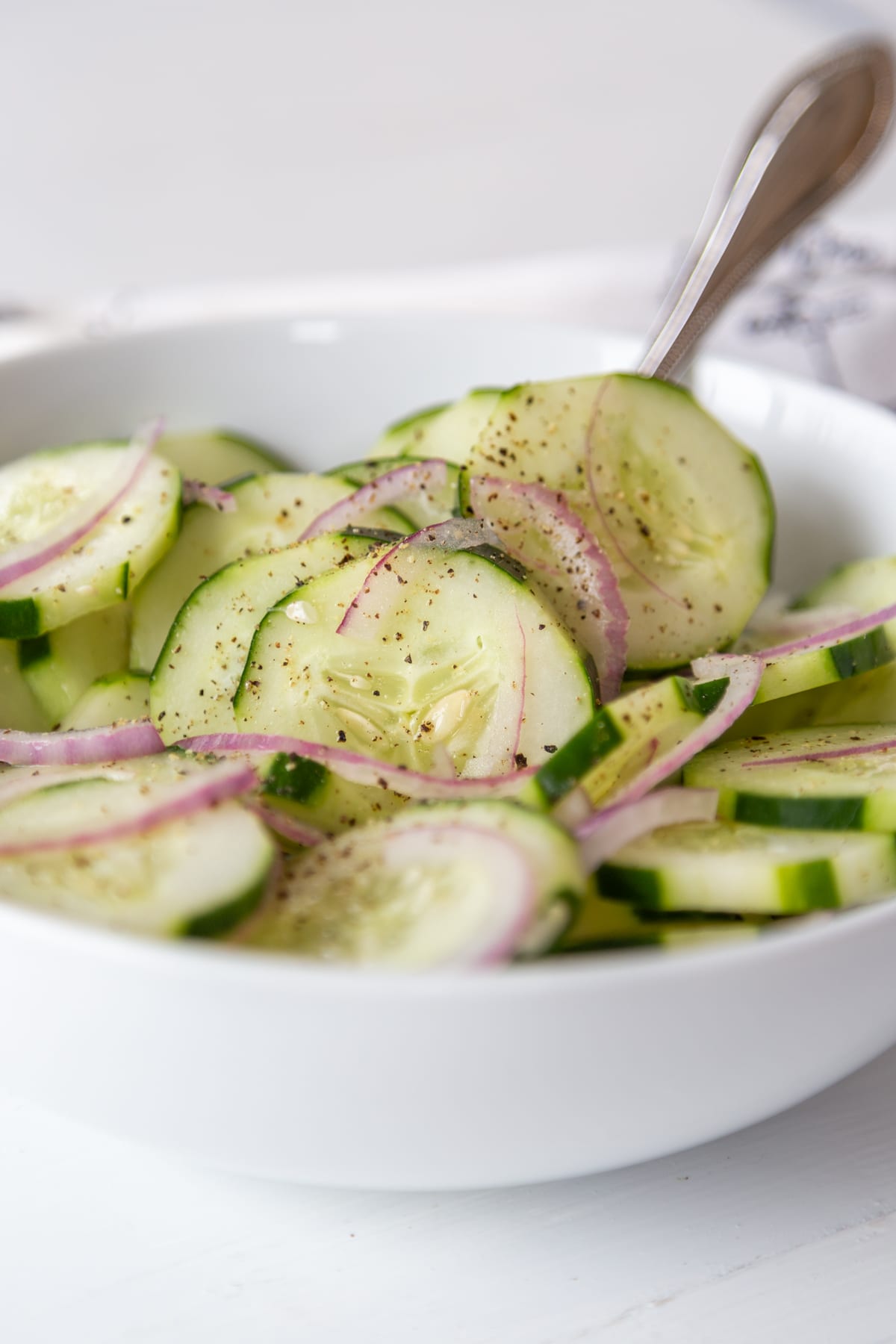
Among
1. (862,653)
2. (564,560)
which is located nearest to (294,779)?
(564,560)

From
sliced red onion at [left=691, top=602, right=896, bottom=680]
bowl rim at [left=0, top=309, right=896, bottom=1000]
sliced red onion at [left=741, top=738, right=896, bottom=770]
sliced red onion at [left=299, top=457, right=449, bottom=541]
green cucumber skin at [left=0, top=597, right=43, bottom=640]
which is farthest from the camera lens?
sliced red onion at [left=299, top=457, right=449, bottom=541]

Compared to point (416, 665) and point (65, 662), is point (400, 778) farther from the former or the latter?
point (65, 662)

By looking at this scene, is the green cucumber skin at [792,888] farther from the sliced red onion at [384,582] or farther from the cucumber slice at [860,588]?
the cucumber slice at [860,588]

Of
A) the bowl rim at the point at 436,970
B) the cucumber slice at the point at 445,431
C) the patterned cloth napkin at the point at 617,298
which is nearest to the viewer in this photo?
the bowl rim at the point at 436,970

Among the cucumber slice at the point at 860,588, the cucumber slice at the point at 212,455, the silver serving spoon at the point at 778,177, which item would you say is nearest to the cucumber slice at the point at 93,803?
the cucumber slice at the point at 212,455

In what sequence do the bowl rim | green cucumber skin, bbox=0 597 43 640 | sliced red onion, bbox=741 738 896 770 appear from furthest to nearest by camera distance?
green cucumber skin, bbox=0 597 43 640
sliced red onion, bbox=741 738 896 770
the bowl rim

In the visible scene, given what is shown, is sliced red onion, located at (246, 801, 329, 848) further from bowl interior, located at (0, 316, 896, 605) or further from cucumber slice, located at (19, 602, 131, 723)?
bowl interior, located at (0, 316, 896, 605)

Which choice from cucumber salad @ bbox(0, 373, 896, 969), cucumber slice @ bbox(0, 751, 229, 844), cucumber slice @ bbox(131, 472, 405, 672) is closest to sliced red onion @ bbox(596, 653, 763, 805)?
cucumber salad @ bbox(0, 373, 896, 969)
